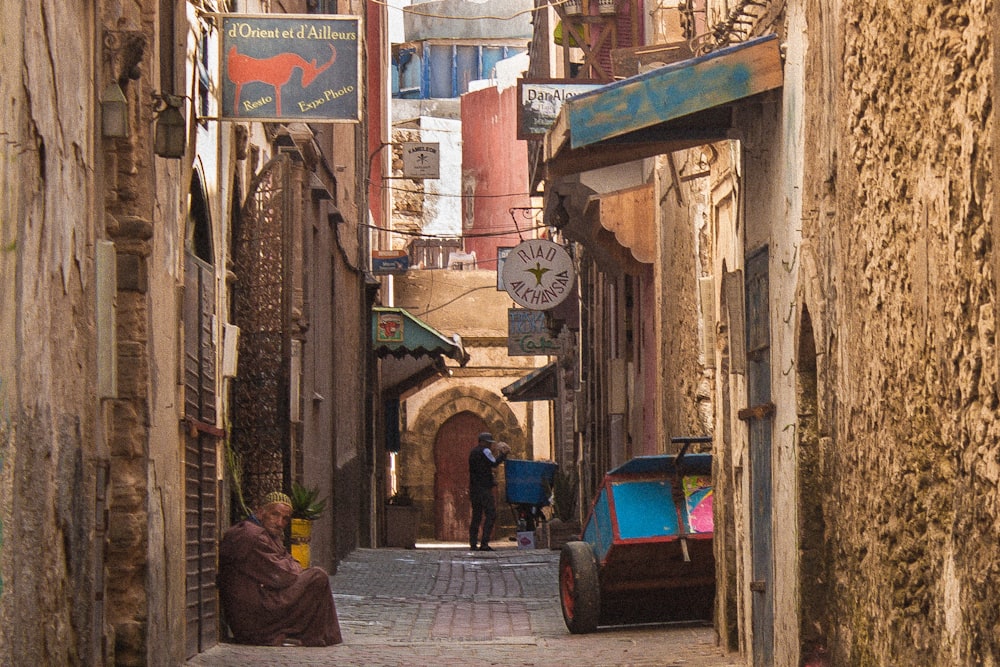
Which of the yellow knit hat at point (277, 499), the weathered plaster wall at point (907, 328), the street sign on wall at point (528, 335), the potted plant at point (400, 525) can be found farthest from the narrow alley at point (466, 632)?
the street sign on wall at point (528, 335)

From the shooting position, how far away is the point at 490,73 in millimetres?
49500

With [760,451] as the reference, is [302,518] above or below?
below

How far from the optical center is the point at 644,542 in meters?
11.4

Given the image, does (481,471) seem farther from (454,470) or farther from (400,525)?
(454,470)

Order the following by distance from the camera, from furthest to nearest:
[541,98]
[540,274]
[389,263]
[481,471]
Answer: [389,263], [481,471], [540,274], [541,98]

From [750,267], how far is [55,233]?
13.8ft

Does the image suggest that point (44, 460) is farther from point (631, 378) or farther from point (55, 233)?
point (631, 378)

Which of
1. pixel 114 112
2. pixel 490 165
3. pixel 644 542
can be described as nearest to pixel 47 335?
pixel 114 112

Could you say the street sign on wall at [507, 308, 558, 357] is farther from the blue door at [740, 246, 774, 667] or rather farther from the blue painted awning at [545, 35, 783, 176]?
the blue painted awning at [545, 35, 783, 176]

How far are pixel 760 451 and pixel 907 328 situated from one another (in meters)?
3.93

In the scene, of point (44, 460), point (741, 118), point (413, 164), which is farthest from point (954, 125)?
point (413, 164)

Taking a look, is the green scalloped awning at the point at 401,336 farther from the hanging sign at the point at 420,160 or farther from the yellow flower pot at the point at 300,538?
the yellow flower pot at the point at 300,538

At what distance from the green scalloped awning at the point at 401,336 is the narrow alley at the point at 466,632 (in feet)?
22.8

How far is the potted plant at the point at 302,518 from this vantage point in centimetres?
1406
